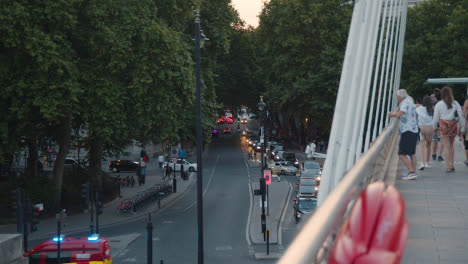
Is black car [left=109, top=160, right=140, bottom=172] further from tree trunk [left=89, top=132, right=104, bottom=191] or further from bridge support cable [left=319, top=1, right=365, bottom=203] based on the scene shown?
bridge support cable [left=319, top=1, right=365, bottom=203]

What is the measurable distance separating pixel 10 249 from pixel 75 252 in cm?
888

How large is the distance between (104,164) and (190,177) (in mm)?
9985

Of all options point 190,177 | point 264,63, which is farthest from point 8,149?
point 264,63

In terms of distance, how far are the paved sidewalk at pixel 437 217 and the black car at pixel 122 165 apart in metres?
46.6

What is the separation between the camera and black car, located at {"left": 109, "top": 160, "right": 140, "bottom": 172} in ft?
184

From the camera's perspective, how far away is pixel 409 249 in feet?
18.7

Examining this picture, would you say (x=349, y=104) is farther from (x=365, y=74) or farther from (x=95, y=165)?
(x=95, y=165)

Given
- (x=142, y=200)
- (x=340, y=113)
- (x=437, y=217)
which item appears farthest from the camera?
(x=142, y=200)

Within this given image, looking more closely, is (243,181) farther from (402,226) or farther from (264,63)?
(402,226)

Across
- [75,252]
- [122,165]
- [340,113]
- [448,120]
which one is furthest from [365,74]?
[122,165]

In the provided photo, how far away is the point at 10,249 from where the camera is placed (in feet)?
30.0

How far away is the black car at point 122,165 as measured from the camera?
5619 centimetres

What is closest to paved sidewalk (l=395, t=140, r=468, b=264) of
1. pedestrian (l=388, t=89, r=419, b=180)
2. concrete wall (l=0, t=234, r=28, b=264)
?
pedestrian (l=388, t=89, r=419, b=180)

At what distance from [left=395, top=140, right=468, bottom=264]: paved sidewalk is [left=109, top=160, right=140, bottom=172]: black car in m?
46.6
